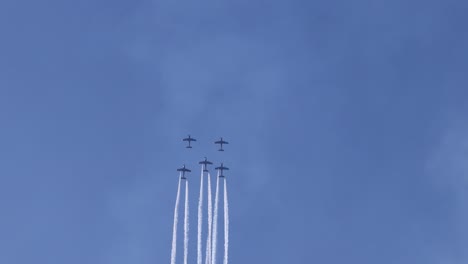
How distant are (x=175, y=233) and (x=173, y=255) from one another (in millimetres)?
5288

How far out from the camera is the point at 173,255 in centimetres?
19450

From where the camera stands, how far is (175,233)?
650ft

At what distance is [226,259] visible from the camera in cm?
19575

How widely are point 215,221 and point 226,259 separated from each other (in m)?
8.13

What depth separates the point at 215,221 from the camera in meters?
199

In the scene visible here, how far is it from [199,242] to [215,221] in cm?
628

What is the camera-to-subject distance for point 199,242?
640 feet

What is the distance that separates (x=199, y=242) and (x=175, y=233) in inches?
229

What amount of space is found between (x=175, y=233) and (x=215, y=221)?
8.17m
